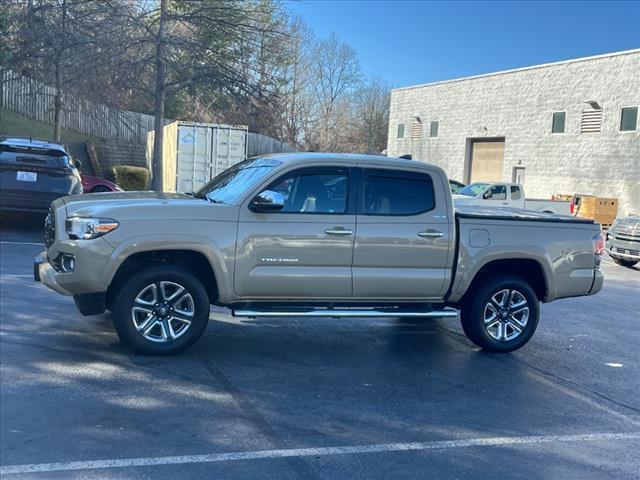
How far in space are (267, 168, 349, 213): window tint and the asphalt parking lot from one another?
4.81ft

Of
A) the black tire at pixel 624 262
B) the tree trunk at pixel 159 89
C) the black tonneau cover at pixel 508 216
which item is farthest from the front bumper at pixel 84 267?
the black tire at pixel 624 262

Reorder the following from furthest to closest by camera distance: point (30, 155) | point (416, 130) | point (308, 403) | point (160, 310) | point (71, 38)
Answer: point (416, 130) → point (71, 38) → point (30, 155) → point (160, 310) → point (308, 403)

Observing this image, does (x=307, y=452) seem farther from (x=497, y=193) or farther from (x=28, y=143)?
(x=497, y=193)

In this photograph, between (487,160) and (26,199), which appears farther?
(487,160)

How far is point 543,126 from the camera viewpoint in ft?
113

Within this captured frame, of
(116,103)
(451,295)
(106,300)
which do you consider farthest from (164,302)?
(116,103)

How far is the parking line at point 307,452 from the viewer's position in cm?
410

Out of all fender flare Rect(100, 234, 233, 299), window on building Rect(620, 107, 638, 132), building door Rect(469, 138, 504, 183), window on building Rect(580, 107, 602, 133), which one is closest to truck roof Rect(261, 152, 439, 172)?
fender flare Rect(100, 234, 233, 299)

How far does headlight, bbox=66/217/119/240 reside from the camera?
19.7 feet

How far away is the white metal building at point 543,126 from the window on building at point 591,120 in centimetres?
5

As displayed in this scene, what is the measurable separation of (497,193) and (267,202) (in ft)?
60.6

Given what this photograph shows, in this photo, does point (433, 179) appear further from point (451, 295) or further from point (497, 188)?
point (497, 188)

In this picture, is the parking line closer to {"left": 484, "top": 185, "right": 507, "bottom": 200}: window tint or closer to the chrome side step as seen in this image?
the chrome side step

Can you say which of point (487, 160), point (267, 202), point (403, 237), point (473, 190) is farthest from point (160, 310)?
point (487, 160)
